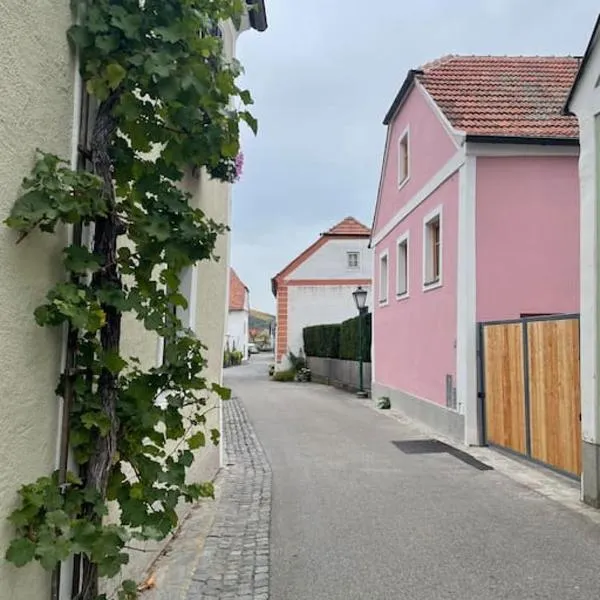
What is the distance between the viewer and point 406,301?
13742mm

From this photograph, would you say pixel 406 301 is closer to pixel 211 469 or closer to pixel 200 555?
pixel 211 469

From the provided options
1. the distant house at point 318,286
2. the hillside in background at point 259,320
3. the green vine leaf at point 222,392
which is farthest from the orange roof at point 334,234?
the hillside in background at point 259,320

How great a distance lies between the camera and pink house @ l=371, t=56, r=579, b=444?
31.9 feet

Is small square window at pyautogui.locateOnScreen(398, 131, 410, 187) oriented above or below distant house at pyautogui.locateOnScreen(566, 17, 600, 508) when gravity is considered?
above

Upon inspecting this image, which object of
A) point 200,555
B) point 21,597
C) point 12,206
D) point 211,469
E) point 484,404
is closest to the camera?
point 12,206

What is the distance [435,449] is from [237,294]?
48.6 metres

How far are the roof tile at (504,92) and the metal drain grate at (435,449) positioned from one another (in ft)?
16.3

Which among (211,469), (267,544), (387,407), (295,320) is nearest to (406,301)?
(387,407)

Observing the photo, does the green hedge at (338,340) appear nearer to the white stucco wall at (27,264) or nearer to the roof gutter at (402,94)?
the roof gutter at (402,94)

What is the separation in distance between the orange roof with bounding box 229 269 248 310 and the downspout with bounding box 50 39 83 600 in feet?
168

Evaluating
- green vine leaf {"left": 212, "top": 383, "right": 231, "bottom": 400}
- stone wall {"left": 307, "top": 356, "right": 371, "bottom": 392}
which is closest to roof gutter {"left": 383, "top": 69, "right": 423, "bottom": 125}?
stone wall {"left": 307, "top": 356, "right": 371, "bottom": 392}

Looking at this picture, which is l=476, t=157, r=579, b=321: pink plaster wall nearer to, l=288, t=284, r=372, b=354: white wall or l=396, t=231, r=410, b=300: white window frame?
l=396, t=231, r=410, b=300: white window frame

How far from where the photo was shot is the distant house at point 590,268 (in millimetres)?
5742

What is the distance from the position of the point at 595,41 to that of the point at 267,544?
5.65 meters
